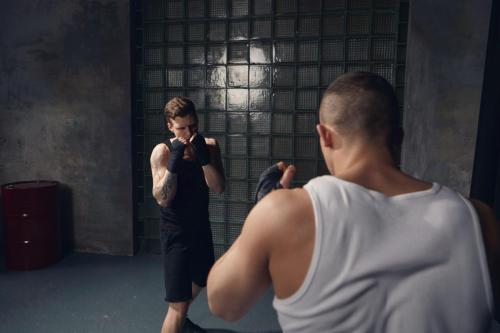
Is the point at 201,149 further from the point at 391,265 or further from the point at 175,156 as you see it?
the point at 391,265

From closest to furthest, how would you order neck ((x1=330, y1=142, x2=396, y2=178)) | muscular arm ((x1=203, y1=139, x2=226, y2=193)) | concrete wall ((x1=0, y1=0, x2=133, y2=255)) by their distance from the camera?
neck ((x1=330, y1=142, x2=396, y2=178)), muscular arm ((x1=203, y1=139, x2=226, y2=193)), concrete wall ((x1=0, y1=0, x2=133, y2=255))

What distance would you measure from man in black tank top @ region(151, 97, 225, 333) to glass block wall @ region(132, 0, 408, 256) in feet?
5.16

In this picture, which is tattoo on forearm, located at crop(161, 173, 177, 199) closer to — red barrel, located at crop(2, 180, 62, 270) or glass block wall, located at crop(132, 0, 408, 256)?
glass block wall, located at crop(132, 0, 408, 256)

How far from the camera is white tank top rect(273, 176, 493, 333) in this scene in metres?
0.90

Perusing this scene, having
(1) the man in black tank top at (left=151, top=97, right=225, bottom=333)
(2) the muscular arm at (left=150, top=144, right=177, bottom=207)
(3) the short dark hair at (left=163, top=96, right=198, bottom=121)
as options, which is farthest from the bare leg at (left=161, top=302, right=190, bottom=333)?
(3) the short dark hair at (left=163, top=96, right=198, bottom=121)

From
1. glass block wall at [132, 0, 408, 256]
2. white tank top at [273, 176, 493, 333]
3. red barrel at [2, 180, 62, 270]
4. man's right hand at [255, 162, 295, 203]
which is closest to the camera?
white tank top at [273, 176, 493, 333]

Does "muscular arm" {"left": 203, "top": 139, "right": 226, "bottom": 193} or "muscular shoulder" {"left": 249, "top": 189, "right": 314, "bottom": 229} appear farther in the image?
"muscular arm" {"left": 203, "top": 139, "right": 226, "bottom": 193}

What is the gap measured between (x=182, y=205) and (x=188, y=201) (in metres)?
0.05

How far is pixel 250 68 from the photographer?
430 cm

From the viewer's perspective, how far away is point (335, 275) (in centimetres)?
91

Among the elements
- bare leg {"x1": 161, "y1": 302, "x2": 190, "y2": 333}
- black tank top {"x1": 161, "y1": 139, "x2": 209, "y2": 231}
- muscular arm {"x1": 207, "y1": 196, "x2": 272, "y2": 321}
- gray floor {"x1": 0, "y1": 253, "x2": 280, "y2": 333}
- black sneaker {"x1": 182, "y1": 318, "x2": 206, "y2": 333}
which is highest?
muscular arm {"x1": 207, "y1": 196, "x2": 272, "y2": 321}

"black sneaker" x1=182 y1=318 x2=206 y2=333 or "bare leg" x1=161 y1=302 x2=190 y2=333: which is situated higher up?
"bare leg" x1=161 y1=302 x2=190 y2=333

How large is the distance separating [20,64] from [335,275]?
4.98 meters

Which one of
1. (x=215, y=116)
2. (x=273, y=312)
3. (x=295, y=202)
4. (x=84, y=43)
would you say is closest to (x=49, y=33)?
(x=84, y=43)
